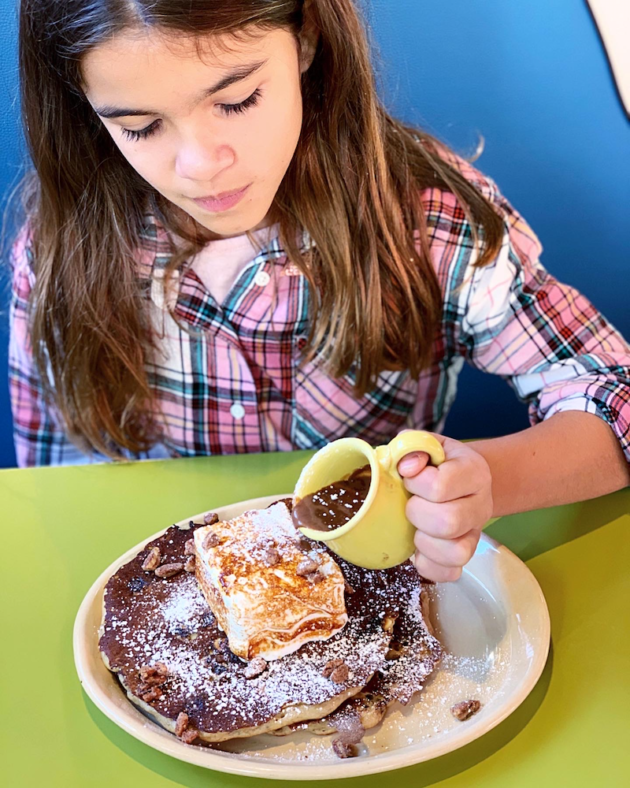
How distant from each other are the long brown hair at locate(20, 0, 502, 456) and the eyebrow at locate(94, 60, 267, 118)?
0.44ft

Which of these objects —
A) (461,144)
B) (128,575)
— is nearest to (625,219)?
(461,144)

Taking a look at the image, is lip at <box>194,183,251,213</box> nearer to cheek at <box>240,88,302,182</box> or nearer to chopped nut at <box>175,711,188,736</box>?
cheek at <box>240,88,302,182</box>

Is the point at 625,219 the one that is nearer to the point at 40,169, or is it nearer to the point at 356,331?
the point at 356,331

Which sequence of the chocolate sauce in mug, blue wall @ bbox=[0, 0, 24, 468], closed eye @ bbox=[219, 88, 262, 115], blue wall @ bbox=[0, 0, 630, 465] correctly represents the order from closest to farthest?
the chocolate sauce in mug, closed eye @ bbox=[219, 88, 262, 115], blue wall @ bbox=[0, 0, 24, 468], blue wall @ bbox=[0, 0, 630, 465]

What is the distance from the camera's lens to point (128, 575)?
0.98m

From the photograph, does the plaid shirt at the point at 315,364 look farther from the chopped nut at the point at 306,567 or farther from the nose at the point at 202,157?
the chopped nut at the point at 306,567

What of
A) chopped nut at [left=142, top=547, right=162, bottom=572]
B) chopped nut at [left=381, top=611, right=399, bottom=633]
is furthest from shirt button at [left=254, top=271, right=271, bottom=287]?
chopped nut at [left=381, top=611, right=399, bottom=633]

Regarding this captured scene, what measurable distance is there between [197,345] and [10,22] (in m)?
Answer: 0.66

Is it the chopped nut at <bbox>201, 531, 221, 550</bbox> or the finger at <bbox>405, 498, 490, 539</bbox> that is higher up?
the chopped nut at <bbox>201, 531, 221, 550</bbox>

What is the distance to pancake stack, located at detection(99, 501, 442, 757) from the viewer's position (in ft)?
2.65

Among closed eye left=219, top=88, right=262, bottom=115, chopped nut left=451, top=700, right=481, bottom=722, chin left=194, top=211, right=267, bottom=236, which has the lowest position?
chopped nut left=451, top=700, right=481, bottom=722

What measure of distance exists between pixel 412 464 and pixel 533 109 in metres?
1.10

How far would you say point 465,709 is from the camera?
82cm

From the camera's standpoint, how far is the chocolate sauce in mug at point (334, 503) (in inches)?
33.9
